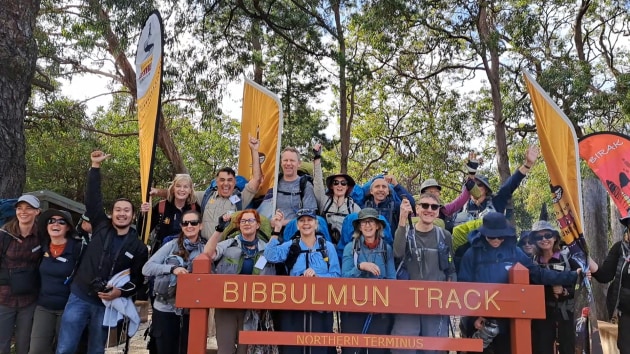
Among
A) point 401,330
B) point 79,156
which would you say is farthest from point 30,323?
point 79,156

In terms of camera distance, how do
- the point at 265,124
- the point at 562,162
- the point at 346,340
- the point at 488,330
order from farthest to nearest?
the point at 265,124, the point at 562,162, the point at 488,330, the point at 346,340

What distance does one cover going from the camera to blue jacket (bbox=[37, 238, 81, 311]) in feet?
13.2

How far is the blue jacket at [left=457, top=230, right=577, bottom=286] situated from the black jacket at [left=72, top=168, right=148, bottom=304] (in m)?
2.71

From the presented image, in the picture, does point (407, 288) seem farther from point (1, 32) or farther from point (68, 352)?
point (1, 32)

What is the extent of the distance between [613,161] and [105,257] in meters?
5.12

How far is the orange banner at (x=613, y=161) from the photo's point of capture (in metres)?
5.11

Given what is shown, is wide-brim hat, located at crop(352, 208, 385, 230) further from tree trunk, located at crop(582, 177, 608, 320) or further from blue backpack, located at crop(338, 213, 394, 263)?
tree trunk, located at crop(582, 177, 608, 320)

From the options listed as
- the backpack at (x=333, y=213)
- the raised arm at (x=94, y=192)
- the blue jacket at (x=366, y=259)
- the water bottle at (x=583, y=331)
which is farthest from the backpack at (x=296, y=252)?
the water bottle at (x=583, y=331)

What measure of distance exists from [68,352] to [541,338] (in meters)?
3.96

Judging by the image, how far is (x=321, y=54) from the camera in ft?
46.5

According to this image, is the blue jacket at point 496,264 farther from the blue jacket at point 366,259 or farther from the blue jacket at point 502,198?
the blue jacket at point 502,198

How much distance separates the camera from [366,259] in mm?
3785

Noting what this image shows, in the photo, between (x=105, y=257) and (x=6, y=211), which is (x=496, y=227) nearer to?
(x=105, y=257)

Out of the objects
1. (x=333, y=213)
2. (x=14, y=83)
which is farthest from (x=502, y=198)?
(x=14, y=83)
